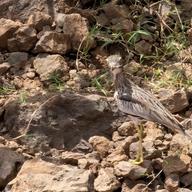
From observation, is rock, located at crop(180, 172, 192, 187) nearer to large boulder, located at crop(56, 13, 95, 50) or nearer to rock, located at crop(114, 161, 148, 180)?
rock, located at crop(114, 161, 148, 180)

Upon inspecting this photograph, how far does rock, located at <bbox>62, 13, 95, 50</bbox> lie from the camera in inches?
215

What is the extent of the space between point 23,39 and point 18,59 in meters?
0.18

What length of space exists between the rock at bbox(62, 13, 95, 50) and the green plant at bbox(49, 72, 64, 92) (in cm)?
38

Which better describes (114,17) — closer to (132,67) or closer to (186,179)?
(132,67)

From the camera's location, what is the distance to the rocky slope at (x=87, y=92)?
172 inches

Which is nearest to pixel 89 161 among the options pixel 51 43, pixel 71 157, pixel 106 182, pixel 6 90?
pixel 71 157

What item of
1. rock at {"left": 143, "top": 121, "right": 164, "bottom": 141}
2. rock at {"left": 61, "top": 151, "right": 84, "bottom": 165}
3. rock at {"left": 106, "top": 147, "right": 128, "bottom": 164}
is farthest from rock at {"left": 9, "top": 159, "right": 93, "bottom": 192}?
rock at {"left": 143, "top": 121, "right": 164, "bottom": 141}

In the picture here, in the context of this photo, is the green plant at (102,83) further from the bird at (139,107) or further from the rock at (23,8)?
the rock at (23,8)

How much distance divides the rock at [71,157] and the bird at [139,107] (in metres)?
0.42

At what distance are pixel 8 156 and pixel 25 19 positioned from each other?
1.65 meters

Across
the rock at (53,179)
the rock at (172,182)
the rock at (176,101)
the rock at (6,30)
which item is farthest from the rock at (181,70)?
the rock at (53,179)

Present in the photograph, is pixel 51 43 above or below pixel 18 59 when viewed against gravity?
above

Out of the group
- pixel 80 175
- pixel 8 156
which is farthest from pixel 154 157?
pixel 8 156

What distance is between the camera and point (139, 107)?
15.0 feet
